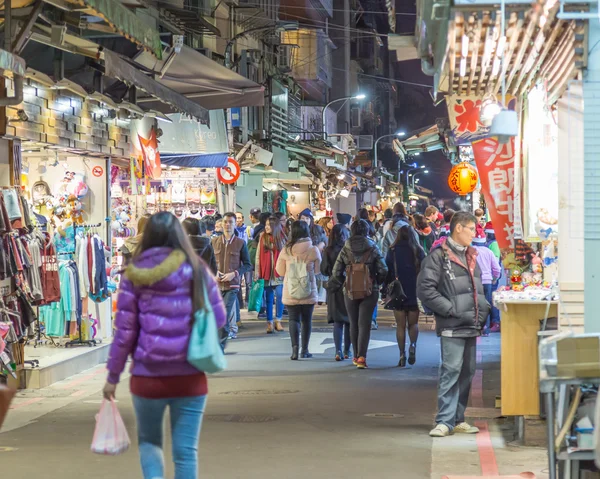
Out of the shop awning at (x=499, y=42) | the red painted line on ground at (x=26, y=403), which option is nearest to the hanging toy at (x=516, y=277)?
the shop awning at (x=499, y=42)

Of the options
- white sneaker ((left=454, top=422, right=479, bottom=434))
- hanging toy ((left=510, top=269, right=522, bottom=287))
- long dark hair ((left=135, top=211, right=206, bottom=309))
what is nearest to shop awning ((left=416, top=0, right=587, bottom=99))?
long dark hair ((left=135, top=211, right=206, bottom=309))

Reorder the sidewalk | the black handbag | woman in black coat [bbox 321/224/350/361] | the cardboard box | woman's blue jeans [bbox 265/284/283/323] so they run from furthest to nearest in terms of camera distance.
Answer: woman's blue jeans [bbox 265/284/283/323]
woman in black coat [bbox 321/224/350/361]
the black handbag
the sidewalk
the cardboard box

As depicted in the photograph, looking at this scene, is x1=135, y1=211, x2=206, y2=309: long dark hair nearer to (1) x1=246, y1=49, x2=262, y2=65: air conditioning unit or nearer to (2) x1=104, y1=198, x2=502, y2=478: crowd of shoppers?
(2) x1=104, y1=198, x2=502, y2=478: crowd of shoppers

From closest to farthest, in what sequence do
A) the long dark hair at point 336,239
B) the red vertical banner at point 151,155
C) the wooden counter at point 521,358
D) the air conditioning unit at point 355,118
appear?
the wooden counter at point 521,358 → the long dark hair at point 336,239 → the red vertical banner at point 151,155 → the air conditioning unit at point 355,118

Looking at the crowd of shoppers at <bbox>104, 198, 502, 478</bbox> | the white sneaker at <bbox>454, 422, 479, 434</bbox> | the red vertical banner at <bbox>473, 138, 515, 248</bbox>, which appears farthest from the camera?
the red vertical banner at <bbox>473, 138, 515, 248</bbox>

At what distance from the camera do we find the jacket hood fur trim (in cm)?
632

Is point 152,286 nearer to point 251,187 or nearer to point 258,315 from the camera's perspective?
point 258,315

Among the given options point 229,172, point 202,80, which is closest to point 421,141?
point 229,172

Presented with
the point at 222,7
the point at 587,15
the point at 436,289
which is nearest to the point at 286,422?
the point at 436,289

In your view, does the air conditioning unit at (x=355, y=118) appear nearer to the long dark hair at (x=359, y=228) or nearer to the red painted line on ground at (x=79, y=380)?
the long dark hair at (x=359, y=228)

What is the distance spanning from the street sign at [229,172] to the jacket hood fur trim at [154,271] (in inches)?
671

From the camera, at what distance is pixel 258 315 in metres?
21.6

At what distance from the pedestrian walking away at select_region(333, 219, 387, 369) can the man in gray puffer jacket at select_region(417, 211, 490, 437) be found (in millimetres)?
4191

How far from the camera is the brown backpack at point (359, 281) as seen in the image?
45.8 ft
